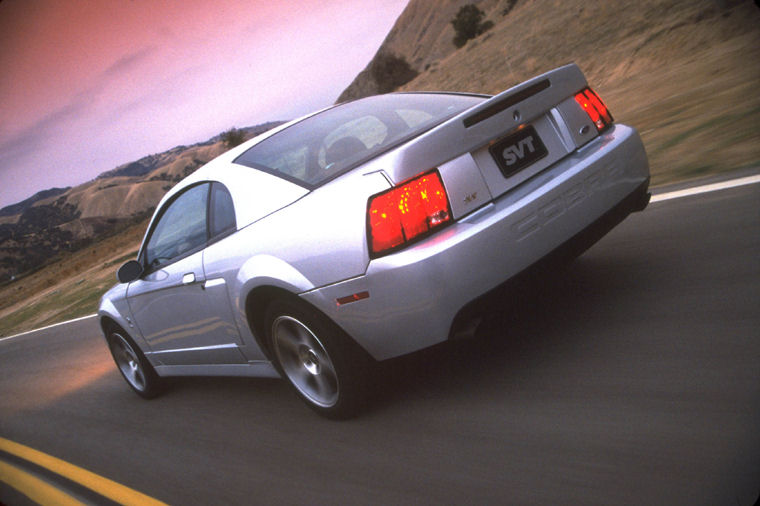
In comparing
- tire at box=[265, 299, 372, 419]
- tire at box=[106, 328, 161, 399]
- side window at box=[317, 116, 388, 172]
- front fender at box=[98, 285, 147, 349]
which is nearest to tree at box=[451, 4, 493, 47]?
tire at box=[106, 328, 161, 399]

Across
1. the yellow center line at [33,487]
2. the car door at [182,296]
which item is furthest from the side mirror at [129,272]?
the yellow center line at [33,487]

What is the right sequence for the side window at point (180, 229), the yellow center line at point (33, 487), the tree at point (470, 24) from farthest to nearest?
the tree at point (470, 24)
the side window at point (180, 229)
the yellow center line at point (33, 487)

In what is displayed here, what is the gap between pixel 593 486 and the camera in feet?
7.61

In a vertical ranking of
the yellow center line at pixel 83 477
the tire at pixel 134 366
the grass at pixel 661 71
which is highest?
the tire at pixel 134 366

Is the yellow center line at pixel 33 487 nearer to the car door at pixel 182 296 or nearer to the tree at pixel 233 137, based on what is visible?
the car door at pixel 182 296

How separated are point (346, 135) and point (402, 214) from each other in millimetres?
1316

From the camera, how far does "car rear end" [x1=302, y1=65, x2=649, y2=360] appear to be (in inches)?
115

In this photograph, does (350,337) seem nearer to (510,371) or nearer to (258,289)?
(258,289)

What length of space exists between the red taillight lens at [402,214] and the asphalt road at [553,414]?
515mm

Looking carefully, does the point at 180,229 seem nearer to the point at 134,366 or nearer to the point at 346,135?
the point at 346,135

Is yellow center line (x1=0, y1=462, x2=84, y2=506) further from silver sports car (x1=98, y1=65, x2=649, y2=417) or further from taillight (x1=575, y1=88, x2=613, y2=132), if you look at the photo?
taillight (x1=575, y1=88, x2=613, y2=132)

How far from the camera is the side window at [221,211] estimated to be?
12.9 feet

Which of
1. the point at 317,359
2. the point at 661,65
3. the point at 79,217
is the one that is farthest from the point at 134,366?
the point at 79,217

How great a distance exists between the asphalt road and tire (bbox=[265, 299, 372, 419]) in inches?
5.7
